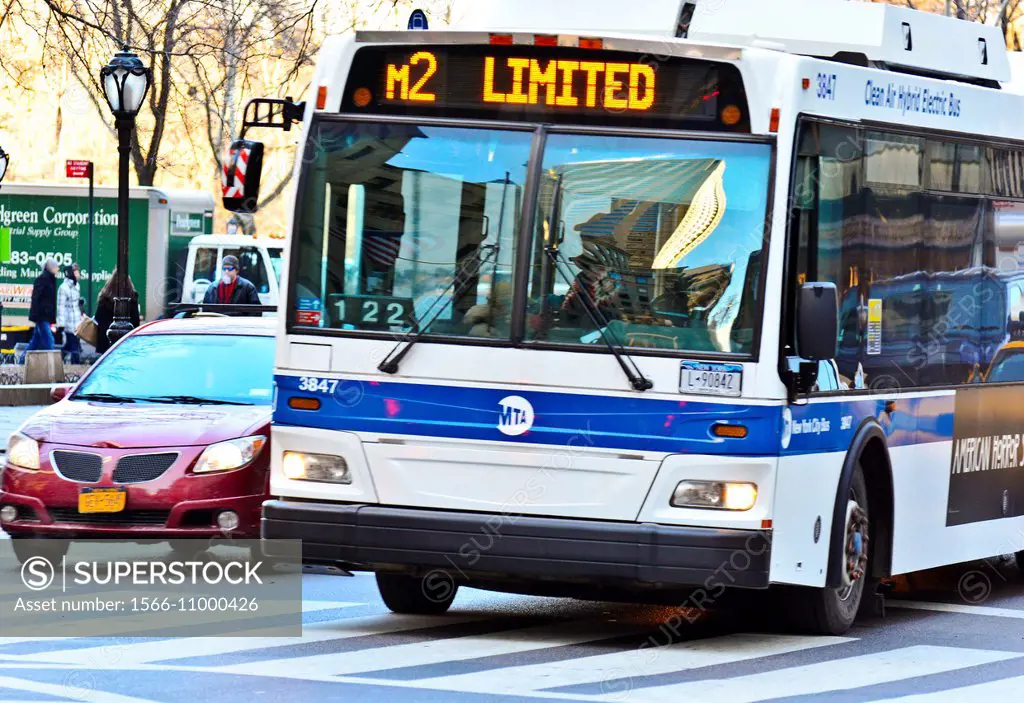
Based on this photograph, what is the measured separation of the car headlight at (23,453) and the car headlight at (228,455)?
103 centimetres

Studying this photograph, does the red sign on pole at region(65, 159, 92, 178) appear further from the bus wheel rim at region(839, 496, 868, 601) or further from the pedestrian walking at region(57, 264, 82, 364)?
the bus wheel rim at region(839, 496, 868, 601)

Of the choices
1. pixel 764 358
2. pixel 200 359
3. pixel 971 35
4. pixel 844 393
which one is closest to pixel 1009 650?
pixel 844 393

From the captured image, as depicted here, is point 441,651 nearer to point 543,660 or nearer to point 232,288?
point 543,660

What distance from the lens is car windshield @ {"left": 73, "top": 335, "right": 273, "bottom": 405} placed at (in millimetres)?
13367

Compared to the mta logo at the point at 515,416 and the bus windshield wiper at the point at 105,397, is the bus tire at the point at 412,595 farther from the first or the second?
the bus windshield wiper at the point at 105,397

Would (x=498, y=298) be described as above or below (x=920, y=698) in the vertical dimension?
above

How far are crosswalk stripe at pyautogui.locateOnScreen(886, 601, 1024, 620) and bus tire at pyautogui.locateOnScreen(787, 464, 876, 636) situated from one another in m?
1.37

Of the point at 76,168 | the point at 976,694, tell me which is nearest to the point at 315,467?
the point at 976,694

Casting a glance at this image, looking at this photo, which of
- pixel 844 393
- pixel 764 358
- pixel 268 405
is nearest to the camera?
pixel 764 358

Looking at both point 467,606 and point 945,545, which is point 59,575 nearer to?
point 467,606

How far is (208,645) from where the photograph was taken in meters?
9.62

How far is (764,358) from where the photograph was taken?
30.6 feet

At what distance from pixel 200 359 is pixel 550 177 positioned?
486 centimetres

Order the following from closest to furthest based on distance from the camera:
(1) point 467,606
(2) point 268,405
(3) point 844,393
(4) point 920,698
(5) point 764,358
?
(4) point 920,698, (5) point 764,358, (3) point 844,393, (1) point 467,606, (2) point 268,405
